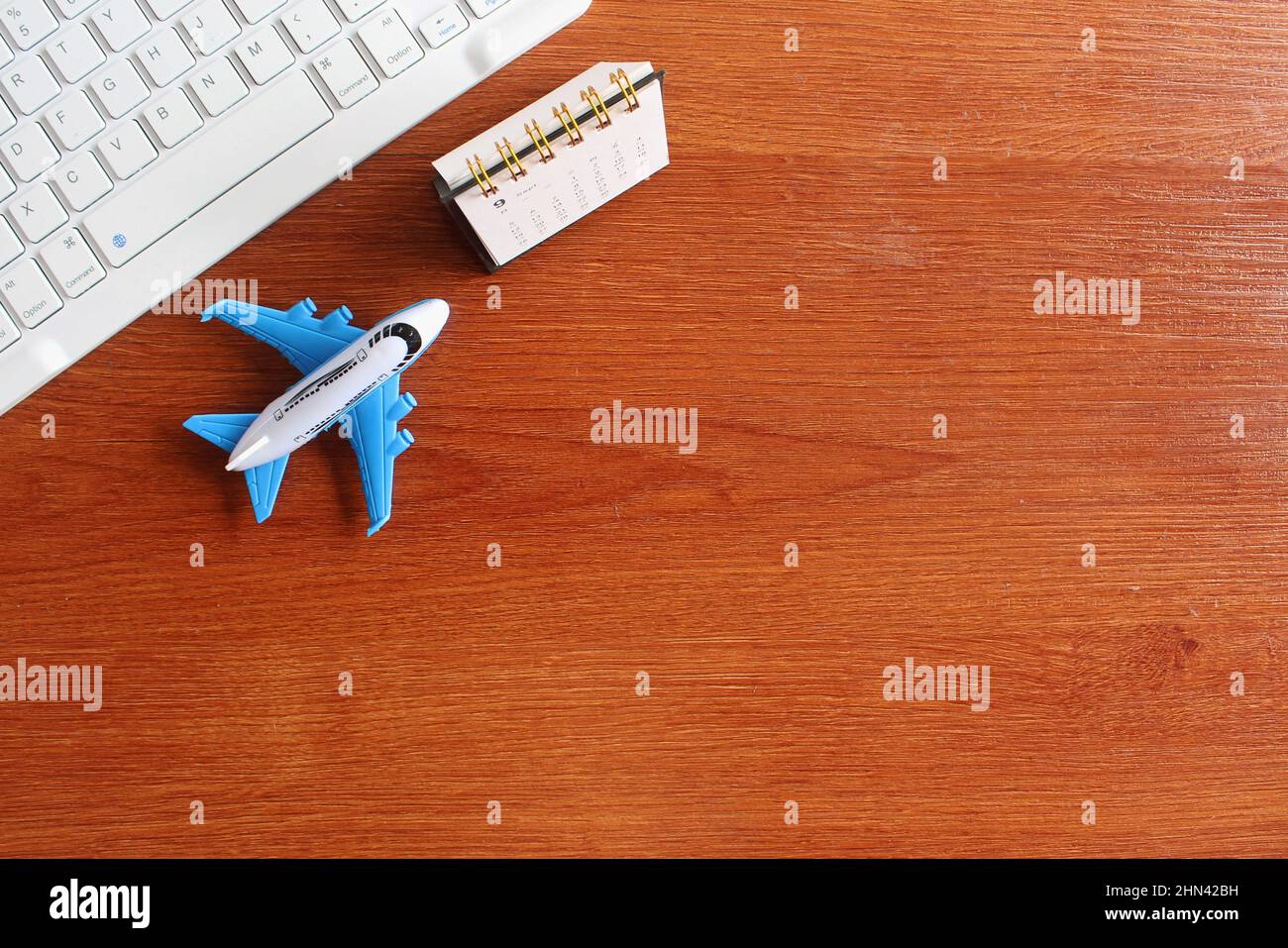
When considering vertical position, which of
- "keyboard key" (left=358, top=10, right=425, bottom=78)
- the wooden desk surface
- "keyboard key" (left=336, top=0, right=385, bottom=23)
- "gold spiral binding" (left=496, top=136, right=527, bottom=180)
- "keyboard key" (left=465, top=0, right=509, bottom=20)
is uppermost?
"keyboard key" (left=465, top=0, right=509, bottom=20)

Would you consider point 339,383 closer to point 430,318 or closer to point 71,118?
point 430,318

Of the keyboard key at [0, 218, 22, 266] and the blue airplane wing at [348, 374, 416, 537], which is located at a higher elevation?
the keyboard key at [0, 218, 22, 266]

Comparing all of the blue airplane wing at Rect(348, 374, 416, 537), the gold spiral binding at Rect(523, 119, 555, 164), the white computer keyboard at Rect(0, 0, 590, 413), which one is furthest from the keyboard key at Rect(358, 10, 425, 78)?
the blue airplane wing at Rect(348, 374, 416, 537)

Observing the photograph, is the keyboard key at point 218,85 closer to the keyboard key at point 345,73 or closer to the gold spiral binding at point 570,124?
the keyboard key at point 345,73

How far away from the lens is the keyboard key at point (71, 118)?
542 millimetres

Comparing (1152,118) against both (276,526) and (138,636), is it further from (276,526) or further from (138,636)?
(138,636)

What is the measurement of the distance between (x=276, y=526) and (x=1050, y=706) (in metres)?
0.60

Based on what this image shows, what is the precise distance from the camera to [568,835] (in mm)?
649

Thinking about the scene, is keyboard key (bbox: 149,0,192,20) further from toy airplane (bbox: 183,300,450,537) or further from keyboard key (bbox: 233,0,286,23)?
toy airplane (bbox: 183,300,450,537)

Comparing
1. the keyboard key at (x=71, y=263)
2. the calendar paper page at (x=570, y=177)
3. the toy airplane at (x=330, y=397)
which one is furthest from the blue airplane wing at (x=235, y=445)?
the calendar paper page at (x=570, y=177)

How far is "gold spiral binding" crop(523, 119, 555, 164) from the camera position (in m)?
0.53
